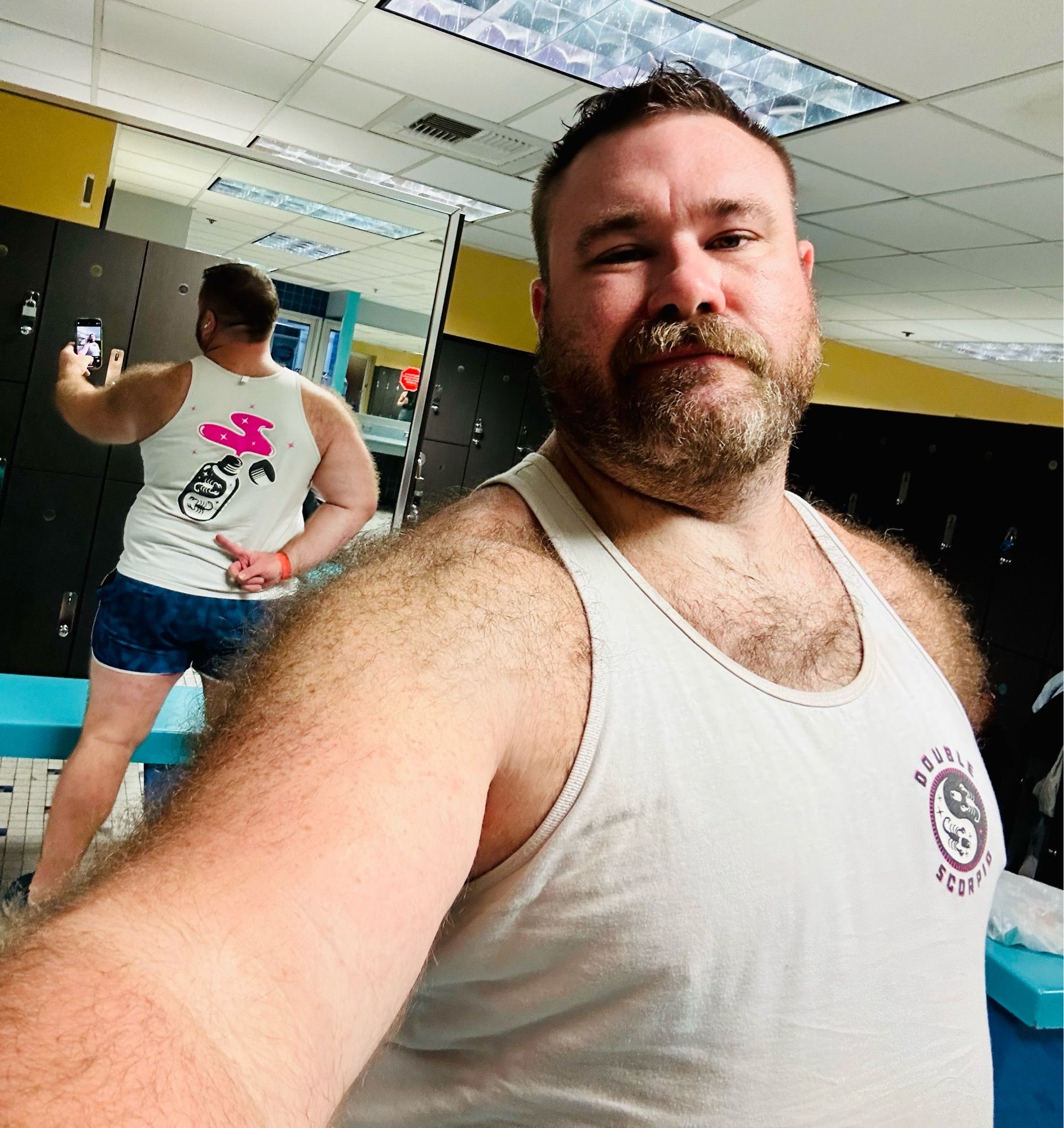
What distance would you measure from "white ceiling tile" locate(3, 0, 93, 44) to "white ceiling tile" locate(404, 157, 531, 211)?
6.06 feet

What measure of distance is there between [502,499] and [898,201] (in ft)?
14.6

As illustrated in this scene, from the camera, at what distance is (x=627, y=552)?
0.87 m

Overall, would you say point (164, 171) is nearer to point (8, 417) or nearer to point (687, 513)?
point (8, 417)

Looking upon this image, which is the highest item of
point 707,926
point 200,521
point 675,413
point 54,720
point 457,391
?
point 457,391

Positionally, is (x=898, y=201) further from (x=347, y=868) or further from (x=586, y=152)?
(x=347, y=868)

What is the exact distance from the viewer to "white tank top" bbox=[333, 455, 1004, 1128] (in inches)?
26.2

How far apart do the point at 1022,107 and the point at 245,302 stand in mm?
2773

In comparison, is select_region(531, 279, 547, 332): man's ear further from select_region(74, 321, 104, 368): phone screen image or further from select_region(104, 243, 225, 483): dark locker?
select_region(74, 321, 104, 368): phone screen image

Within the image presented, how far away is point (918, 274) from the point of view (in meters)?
5.86

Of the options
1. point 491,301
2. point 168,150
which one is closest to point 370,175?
point 491,301

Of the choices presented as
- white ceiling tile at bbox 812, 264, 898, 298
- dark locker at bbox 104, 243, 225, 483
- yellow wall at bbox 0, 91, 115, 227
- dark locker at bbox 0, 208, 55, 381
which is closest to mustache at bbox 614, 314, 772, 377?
dark locker at bbox 104, 243, 225, 483

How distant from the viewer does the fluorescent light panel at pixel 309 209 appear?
5874mm

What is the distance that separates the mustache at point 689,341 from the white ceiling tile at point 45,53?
4.51m

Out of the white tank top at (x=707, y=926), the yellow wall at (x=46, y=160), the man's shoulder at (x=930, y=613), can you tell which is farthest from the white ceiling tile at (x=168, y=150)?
the white tank top at (x=707, y=926)
